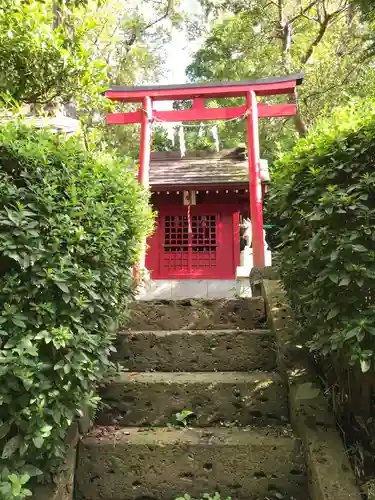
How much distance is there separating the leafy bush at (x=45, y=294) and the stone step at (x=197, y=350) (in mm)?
827

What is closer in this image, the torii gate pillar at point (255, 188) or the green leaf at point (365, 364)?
the green leaf at point (365, 364)

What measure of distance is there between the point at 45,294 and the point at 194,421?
1419mm

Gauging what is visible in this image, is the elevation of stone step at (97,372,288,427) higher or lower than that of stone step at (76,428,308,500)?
higher

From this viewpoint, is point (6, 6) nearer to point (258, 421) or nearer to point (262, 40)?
point (258, 421)

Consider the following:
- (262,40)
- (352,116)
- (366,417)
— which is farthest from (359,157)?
(262,40)

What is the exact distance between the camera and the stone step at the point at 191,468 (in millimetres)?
2430

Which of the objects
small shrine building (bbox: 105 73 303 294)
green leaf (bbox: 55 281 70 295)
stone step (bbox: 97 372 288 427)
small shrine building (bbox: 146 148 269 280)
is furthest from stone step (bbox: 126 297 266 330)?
small shrine building (bbox: 146 148 269 280)

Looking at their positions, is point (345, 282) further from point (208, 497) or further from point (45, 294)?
point (45, 294)

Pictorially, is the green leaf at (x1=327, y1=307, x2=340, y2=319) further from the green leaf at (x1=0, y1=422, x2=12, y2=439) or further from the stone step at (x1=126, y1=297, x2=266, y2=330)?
the stone step at (x1=126, y1=297, x2=266, y2=330)

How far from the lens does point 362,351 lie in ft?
6.73

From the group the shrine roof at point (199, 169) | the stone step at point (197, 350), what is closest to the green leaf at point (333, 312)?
the stone step at point (197, 350)

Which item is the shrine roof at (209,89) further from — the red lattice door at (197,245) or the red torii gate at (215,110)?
the red lattice door at (197,245)

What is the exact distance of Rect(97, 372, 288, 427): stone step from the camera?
285 centimetres

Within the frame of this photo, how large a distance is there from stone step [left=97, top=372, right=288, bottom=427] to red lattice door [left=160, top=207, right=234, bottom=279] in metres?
7.18
